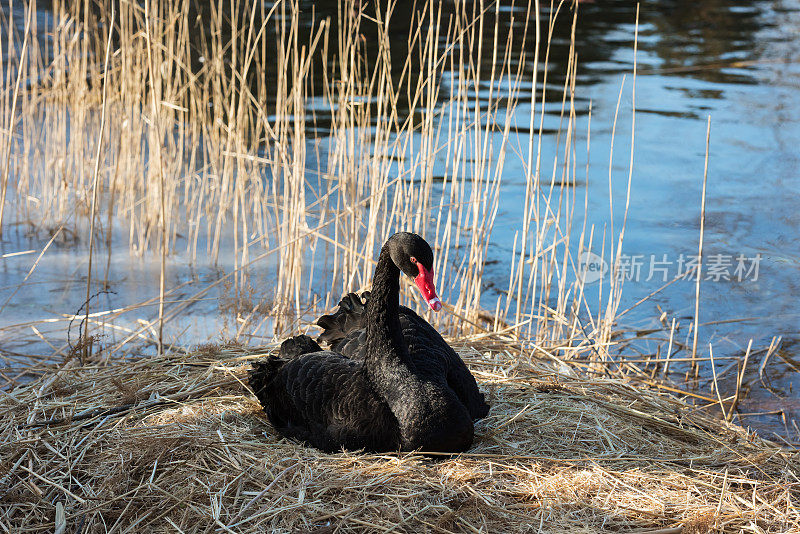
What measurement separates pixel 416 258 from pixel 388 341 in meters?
0.40

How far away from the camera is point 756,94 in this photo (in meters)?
10.6

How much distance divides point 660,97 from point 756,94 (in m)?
1.23

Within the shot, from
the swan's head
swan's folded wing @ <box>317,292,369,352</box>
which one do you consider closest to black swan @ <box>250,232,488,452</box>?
the swan's head

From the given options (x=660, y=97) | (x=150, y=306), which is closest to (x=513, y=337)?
(x=150, y=306)

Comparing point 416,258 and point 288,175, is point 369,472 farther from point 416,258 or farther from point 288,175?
point 288,175

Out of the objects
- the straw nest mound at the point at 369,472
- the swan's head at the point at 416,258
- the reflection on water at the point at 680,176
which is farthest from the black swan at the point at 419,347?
the reflection on water at the point at 680,176

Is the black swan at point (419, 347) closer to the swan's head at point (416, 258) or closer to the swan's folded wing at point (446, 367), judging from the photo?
the swan's folded wing at point (446, 367)

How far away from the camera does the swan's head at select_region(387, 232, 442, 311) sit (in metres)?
2.98

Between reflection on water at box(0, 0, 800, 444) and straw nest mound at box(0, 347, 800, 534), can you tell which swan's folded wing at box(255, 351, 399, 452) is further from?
reflection on water at box(0, 0, 800, 444)

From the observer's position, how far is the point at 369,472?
9.80 ft

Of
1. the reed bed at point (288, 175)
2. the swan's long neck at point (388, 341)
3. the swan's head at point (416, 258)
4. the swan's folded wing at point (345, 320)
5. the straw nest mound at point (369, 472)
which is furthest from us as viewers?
the reed bed at point (288, 175)

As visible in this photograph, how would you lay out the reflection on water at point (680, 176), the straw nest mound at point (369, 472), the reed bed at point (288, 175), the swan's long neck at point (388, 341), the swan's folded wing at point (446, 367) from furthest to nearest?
the reflection on water at point (680, 176), the reed bed at point (288, 175), the swan's folded wing at point (446, 367), the swan's long neck at point (388, 341), the straw nest mound at point (369, 472)

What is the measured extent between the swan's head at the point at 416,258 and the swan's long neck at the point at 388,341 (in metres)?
0.10

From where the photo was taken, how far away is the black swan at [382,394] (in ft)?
10.0
